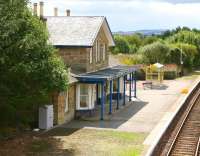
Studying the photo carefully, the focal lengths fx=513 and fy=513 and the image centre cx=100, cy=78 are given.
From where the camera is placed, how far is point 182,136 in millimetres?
23453

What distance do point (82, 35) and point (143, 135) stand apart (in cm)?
912

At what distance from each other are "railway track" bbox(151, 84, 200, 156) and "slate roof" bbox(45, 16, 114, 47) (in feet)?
22.4

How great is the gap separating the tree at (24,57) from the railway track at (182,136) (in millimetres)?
4881

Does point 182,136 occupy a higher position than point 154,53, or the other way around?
point 154,53

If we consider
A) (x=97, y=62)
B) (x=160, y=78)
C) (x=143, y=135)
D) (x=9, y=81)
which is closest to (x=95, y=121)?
(x=143, y=135)

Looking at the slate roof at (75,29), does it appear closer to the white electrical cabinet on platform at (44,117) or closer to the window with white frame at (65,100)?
the window with white frame at (65,100)

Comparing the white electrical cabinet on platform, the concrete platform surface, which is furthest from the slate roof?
the white electrical cabinet on platform

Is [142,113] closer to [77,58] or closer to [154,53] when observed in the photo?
[77,58]

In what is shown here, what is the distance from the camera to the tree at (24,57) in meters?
18.1

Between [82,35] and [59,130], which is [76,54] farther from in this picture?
[59,130]

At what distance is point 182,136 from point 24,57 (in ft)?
28.7

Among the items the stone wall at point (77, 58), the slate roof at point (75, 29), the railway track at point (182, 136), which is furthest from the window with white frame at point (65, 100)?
the railway track at point (182, 136)

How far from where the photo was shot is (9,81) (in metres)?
18.6

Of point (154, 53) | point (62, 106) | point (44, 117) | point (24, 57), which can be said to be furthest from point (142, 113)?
point (154, 53)
